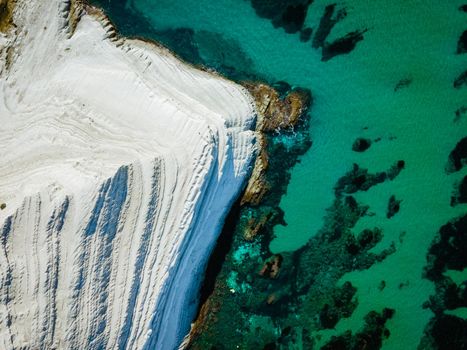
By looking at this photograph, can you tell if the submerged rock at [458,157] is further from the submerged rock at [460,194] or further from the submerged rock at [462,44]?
the submerged rock at [462,44]

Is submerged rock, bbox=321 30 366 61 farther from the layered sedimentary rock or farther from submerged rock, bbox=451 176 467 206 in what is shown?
submerged rock, bbox=451 176 467 206

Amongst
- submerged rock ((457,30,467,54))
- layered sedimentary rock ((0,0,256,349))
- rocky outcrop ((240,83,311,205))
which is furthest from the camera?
rocky outcrop ((240,83,311,205))

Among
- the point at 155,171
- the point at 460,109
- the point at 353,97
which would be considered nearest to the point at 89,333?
the point at 155,171

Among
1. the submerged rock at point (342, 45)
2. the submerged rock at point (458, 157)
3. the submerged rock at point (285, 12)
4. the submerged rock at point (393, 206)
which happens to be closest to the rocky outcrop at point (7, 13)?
the submerged rock at point (285, 12)

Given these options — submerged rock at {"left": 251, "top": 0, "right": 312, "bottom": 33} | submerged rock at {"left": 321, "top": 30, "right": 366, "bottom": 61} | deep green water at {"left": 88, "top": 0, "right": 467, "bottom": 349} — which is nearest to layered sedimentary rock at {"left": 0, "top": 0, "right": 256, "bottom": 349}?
deep green water at {"left": 88, "top": 0, "right": 467, "bottom": 349}

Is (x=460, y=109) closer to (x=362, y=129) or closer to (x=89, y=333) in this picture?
(x=362, y=129)

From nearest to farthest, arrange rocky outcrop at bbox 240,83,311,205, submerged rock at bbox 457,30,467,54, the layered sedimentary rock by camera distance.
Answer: the layered sedimentary rock, submerged rock at bbox 457,30,467,54, rocky outcrop at bbox 240,83,311,205

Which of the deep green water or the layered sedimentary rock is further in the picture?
the deep green water
